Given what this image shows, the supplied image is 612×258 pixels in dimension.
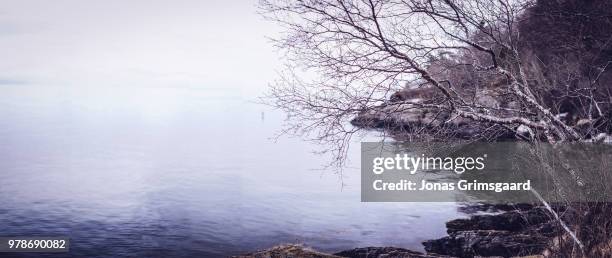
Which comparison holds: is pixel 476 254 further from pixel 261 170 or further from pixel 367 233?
pixel 261 170

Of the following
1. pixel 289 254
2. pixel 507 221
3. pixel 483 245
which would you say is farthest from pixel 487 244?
pixel 289 254

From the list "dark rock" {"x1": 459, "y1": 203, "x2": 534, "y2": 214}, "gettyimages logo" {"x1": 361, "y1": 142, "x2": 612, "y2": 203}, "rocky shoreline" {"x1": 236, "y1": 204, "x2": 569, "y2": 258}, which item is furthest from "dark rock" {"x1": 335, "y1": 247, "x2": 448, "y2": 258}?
"dark rock" {"x1": 459, "y1": 203, "x2": 534, "y2": 214}

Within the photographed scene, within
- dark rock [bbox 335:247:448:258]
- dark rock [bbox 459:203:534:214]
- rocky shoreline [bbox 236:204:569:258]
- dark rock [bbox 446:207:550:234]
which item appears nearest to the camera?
rocky shoreline [bbox 236:204:569:258]

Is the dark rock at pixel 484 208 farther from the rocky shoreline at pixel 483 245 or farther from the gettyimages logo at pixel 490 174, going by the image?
the rocky shoreline at pixel 483 245

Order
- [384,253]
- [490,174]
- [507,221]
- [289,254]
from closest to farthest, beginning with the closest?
1. [289,254]
2. [384,253]
3. [507,221]
4. [490,174]

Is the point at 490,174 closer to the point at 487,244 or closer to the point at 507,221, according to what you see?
the point at 507,221

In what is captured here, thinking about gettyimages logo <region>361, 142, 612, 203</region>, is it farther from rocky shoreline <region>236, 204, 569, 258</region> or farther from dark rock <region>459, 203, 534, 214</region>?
rocky shoreline <region>236, 204, 569, 258</region>

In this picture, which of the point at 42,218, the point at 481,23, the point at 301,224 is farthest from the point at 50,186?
the point at 481,23

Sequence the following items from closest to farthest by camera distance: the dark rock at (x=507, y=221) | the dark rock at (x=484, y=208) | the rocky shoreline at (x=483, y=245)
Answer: the rocky shoreline at (x=483, y=245) < the dark rock at (x=507, y=221) < the dark rock at (x=484, y=208)

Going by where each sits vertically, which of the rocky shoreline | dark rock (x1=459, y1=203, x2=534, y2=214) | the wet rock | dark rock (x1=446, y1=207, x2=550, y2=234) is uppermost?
dark rock (x1=459, y1=203, x2=534, y2=214)

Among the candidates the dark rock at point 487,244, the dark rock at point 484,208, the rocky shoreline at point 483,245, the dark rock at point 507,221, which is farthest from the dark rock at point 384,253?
the dark rock at point 484,208

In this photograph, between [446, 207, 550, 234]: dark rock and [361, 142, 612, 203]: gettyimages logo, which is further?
[446, 207, 550, 234]: dark rock

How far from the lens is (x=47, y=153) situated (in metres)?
50.8

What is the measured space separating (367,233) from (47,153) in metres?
44.0
